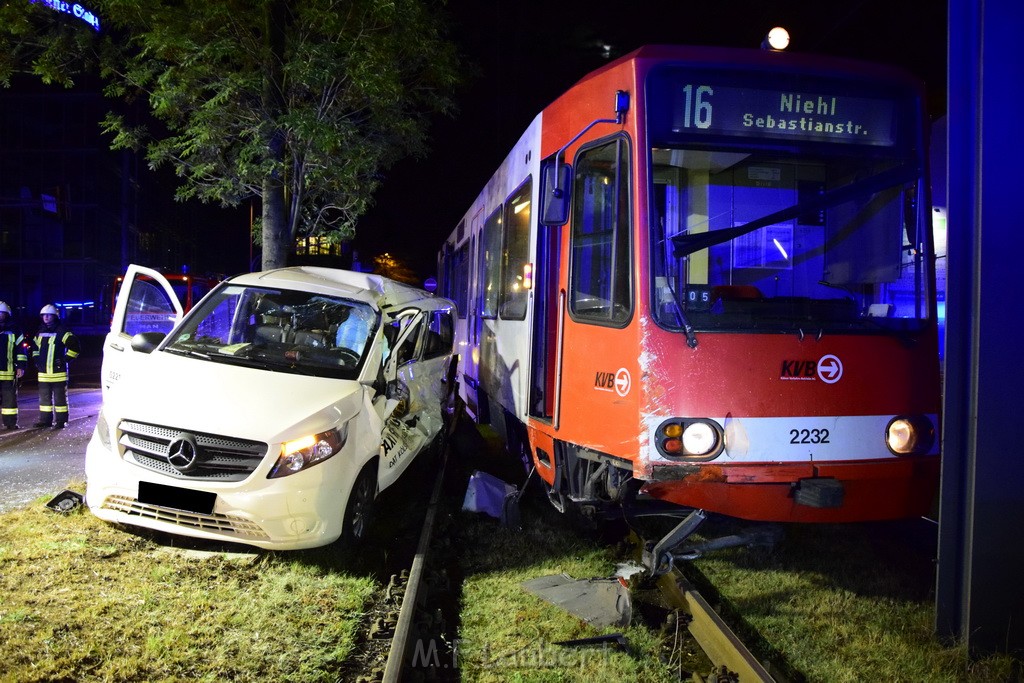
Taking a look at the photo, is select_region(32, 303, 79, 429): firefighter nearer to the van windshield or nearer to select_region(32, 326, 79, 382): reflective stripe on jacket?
select_region(32, 326, 79, 382): reflective stripe on jacket

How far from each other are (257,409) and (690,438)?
107 inches

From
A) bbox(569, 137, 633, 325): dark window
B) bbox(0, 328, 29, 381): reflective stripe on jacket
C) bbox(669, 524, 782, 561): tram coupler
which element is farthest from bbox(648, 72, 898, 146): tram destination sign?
bbox(0, 328, 29, 381): reflective stripe on jacket

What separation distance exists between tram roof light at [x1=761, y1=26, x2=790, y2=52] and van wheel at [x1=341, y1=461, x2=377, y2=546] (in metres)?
3.96

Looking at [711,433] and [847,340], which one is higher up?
[847,340]

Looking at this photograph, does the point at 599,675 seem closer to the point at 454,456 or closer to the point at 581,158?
the point at 581,158

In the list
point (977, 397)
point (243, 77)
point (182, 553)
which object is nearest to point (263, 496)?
point (182, 553)

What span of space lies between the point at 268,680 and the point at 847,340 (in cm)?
358

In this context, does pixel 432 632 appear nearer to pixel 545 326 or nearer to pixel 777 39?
pixel 545 326

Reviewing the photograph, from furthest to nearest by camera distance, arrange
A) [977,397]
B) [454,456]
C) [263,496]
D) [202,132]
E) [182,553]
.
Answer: [202,132], [454,456], [182,553], [263,496], [977,397]

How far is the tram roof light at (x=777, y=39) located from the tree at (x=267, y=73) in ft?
19.1

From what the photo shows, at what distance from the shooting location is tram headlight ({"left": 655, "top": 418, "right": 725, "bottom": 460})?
428 centimetres

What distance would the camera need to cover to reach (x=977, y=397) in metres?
3.92

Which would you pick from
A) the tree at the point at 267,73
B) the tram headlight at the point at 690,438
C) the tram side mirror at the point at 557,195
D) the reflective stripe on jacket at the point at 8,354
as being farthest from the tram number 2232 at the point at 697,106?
the reflective stripe on jacket at the point at 8,354

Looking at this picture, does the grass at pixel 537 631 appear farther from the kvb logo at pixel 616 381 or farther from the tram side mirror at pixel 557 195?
the tram side mirror at pixel 557 195
